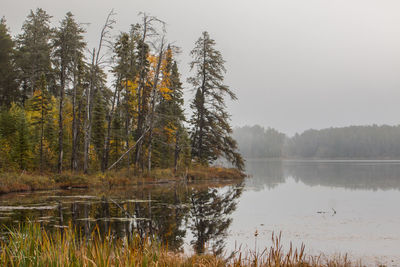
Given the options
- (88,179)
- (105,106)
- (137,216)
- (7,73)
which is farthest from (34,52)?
(137,216)

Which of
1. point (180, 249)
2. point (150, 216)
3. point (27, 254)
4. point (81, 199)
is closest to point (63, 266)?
point (27, 254)

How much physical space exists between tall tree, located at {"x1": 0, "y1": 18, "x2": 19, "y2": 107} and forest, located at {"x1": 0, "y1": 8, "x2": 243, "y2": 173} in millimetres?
120

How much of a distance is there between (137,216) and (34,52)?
37.1 m

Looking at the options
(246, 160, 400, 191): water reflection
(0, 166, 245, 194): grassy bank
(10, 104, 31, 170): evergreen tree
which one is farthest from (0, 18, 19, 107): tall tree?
(246, 160, 400, 191): water reflection

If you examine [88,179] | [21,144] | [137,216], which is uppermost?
[21,144]

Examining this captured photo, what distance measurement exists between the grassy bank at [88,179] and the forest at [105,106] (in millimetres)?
1346

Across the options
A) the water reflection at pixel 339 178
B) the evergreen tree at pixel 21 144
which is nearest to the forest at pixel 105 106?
the evergreen tree at pixel 21 144

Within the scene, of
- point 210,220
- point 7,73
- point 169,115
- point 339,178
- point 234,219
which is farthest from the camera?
point 7,73

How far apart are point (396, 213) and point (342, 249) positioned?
7.79 meters

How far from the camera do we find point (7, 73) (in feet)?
135

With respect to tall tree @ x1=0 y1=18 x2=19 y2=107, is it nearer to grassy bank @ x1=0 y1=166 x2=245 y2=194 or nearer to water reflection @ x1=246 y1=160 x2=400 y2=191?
grassy bank @ x1=0 y1=166 x2=245 y2=194

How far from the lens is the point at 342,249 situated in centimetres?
998

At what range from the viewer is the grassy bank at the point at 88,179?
76.8 feet

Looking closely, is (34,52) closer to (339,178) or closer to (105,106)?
(105,106)
